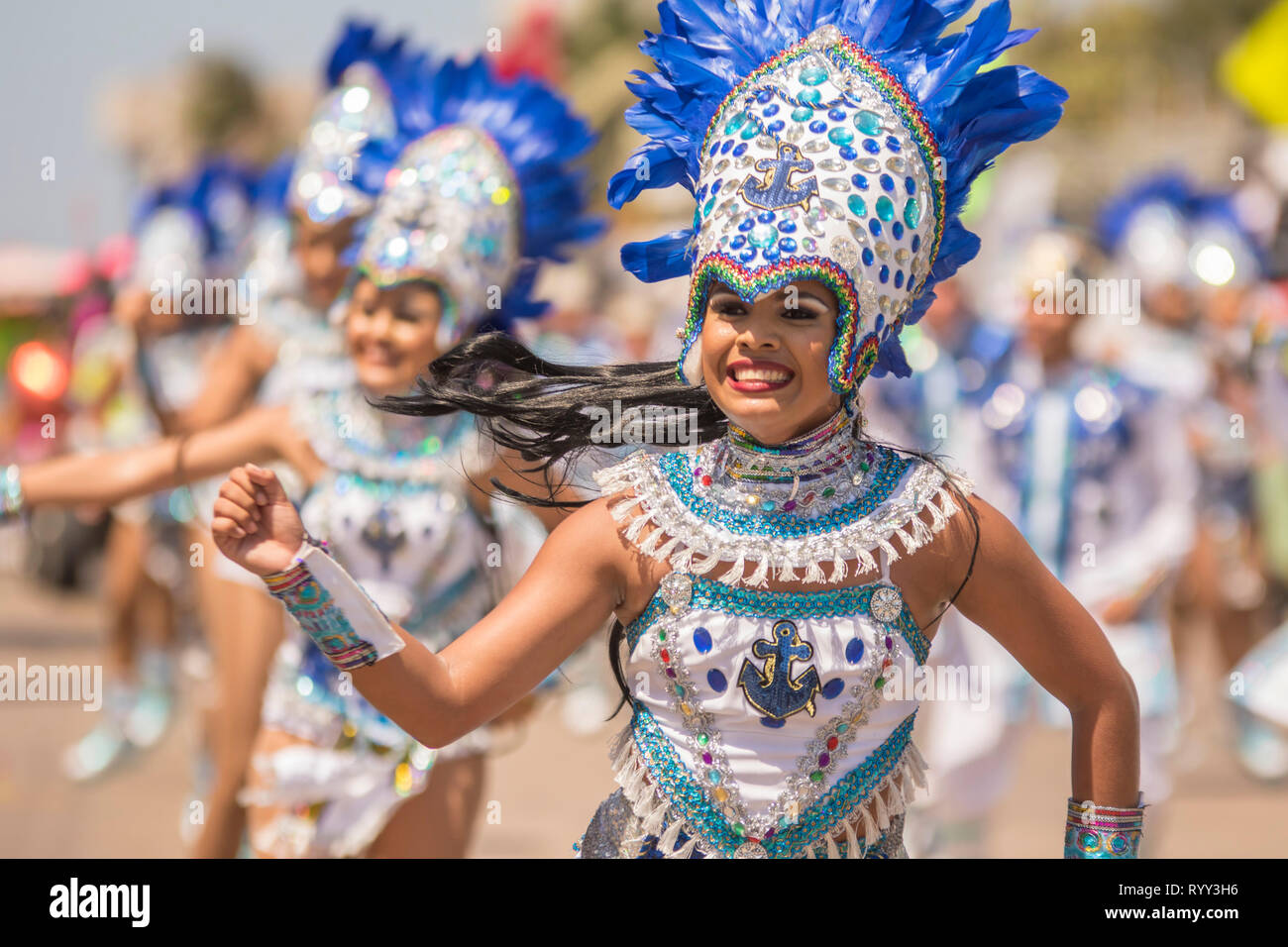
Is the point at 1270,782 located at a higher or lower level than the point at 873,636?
lower

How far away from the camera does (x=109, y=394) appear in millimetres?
10234

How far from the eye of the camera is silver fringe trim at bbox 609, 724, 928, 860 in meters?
2.70

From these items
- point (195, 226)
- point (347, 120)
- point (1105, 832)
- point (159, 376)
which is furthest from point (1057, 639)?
point (195, 226)

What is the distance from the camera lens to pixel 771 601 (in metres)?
2.63

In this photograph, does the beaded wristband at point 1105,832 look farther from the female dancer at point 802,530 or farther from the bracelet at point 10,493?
the bracelet at point 10,493

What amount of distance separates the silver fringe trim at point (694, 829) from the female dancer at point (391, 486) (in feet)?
4.28

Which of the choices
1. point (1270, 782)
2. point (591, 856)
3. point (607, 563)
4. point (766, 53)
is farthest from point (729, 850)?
point (1270, 782)

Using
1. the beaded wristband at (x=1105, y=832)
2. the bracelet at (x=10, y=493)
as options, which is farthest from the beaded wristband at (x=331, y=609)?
the bracelet at (x=10, y=493)

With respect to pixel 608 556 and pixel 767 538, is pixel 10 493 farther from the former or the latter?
pixel 767 538

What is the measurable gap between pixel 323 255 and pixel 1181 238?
5588mm

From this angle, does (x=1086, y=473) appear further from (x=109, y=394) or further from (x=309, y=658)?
(x=109, y=394)

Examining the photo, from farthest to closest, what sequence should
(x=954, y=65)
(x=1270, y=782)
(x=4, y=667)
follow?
(x=4, y=667), (x=1270, y=782), (x=954, y=65)

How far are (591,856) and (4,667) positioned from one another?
789 cm

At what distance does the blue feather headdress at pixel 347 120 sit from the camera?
5.23m
